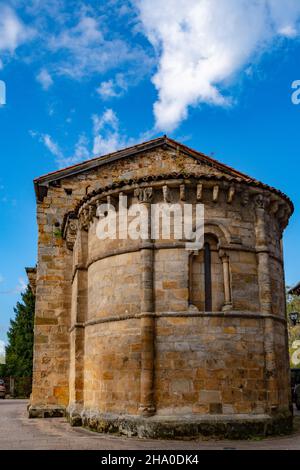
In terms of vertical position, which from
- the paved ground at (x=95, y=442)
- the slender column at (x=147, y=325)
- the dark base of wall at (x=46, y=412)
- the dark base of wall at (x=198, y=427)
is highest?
the slender column at (x=147, y=325)

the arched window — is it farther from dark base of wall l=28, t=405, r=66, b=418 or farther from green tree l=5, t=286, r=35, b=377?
green tree l=5, t=286, r=35, b=377

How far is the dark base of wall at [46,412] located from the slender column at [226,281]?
6960mm

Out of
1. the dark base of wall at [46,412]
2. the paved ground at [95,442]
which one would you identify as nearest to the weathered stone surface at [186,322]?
the paved ground at [95,442]

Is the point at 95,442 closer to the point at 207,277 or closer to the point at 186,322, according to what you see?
the point at 186,322

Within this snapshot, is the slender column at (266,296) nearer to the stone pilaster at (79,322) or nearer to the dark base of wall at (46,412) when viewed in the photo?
the stone pilaster at (79,322)

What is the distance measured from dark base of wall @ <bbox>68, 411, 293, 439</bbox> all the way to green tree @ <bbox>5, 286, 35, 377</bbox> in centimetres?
2546

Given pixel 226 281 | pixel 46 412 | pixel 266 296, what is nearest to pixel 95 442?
pixel 226 281

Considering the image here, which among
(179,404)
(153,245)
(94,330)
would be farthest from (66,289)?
(179,404)

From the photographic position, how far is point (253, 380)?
1109cm

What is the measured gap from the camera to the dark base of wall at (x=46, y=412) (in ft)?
50.2

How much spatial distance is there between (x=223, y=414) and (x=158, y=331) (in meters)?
2.21

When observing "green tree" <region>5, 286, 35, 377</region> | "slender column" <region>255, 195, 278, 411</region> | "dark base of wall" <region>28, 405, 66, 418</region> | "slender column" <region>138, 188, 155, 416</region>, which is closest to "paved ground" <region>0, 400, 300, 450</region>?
"slender column" <region>138, 188, 155, 416</region>

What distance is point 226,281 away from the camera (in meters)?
11.6

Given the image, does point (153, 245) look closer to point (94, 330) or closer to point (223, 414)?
point (94, 330)
